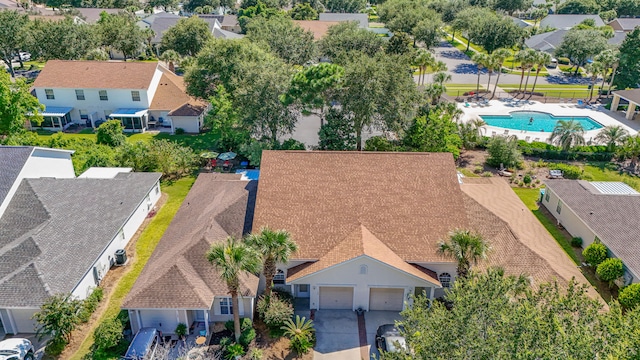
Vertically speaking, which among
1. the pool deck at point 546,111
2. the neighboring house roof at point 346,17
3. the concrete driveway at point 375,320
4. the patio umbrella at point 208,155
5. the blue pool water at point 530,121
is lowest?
the concrete driveway at point 375,320

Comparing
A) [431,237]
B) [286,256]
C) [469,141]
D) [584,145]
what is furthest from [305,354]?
[584,145]

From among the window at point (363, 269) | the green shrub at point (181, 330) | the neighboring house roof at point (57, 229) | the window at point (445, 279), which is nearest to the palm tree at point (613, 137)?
the window at point (445, 279)

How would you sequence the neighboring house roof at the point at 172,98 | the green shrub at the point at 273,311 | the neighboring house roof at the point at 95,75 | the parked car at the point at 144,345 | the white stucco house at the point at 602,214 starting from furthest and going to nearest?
the neighboring house roof at the point at 172,98 < the neighboring house roof at the point at 95,75 < the white stucco house at the point at 602,214 < the green shrub at the point at 273,311 < the parked car at the point at 144,345

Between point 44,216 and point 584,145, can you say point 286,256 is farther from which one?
point 584,145

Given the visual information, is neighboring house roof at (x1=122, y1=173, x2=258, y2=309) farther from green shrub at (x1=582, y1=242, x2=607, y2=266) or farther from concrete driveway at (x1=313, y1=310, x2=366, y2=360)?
green shrub at (x1=582, y1=242, x2=607, y2=266)

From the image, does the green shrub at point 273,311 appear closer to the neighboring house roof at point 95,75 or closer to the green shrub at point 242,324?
the green shrub at point 242,324

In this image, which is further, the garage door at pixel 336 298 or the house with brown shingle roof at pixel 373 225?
the garage door at pixel 336 298

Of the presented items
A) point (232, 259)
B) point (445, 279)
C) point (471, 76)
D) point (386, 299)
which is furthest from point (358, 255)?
point (471, 76)
